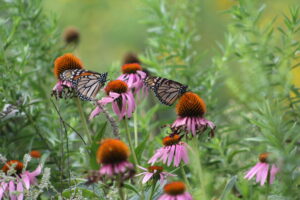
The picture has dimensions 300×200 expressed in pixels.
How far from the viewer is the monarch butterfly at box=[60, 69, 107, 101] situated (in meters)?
1.88

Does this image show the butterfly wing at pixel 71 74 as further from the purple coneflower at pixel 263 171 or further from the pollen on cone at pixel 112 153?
the purple coneflower at pixel 263 171

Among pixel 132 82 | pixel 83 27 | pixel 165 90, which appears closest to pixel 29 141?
pixel 132 82

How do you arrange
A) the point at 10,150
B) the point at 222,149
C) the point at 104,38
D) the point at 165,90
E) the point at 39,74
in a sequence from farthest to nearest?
1. the point at 104,38
2. the point at 39,74
3. the point at 10,150
4. the point at 222,149
5. the point at 165,90

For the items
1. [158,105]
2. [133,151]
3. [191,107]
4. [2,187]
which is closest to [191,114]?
[191,107]

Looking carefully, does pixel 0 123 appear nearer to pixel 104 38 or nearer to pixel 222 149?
pixel 222 149

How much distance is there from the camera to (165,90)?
6.34 feet

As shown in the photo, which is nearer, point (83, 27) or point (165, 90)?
point (165, 90)

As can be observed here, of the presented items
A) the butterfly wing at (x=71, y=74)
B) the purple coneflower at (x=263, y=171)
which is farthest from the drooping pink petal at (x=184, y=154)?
the butterfly wing at (x=71, y=74)

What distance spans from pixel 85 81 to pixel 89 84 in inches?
1.2

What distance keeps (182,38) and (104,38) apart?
241 inches

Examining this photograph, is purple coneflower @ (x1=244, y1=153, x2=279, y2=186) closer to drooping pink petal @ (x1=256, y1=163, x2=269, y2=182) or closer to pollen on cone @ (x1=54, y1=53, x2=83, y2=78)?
drooping pink petal @ (x1=256, y1=163, x2=269, y2=182)

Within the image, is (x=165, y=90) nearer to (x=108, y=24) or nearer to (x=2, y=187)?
(x=2, y=187)

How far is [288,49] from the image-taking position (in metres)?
1.71

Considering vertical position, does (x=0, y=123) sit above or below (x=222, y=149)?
above
